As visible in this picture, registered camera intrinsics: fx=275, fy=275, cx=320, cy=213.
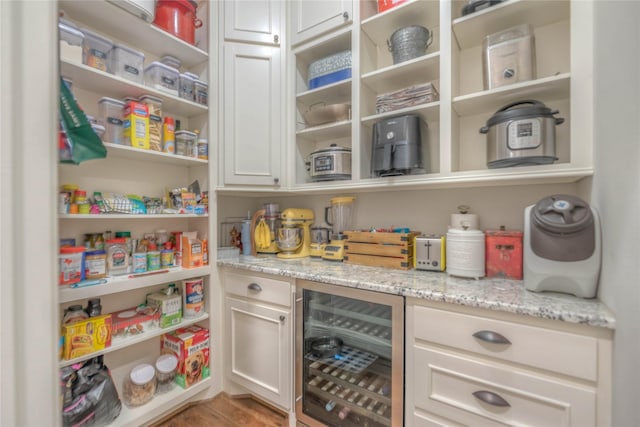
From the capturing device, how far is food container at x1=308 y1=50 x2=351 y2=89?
169cm

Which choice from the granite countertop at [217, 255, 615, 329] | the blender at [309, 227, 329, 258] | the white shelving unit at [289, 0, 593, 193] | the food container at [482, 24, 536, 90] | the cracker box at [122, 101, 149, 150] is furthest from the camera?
the blender at [309, 227, 329, 258]

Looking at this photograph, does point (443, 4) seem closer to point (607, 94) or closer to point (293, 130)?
point (607, 94)

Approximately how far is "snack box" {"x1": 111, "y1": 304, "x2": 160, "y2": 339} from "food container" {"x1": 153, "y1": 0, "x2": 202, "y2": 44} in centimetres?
163

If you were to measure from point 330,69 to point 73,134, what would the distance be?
4.53 ft

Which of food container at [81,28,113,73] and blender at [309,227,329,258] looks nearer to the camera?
food container at [81,28,113,73]

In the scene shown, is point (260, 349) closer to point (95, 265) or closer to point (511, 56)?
point (95, 265)

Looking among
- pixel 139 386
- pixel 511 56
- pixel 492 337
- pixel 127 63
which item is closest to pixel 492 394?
pixel 492 337

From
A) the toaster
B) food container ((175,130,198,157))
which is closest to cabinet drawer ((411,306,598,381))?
the toaster

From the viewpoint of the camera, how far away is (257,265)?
1620mm

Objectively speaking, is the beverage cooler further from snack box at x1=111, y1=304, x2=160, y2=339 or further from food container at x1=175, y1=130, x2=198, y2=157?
food container at x1=175, y1=130, x2=198, y2=157

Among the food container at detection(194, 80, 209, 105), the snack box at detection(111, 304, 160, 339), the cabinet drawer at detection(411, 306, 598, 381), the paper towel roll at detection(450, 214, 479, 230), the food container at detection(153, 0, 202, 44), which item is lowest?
the snack box at detection(111, 304, 160, 339)

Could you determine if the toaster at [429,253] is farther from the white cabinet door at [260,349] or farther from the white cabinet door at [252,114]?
the white cabinet door at [252,114]

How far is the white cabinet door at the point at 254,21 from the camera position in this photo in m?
1.75

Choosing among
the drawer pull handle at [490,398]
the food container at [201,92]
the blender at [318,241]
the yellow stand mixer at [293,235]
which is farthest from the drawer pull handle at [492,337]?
the food container at [201,92]
